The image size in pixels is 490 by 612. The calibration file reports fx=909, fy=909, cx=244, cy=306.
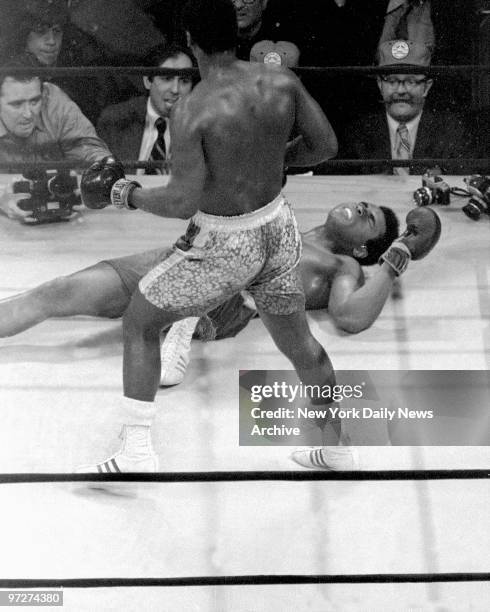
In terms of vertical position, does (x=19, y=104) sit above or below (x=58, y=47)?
below

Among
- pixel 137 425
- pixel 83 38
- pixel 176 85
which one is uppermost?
pixel 83 38

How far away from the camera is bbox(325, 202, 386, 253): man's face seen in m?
2.22

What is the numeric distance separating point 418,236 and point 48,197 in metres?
0.92

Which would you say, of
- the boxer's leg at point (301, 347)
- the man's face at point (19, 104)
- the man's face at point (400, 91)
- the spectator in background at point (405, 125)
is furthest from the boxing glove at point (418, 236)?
the man's face at point (19, 104)

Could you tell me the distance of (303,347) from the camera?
195cm

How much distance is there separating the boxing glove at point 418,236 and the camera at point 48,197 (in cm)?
78

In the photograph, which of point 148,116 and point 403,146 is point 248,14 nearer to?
point 148,116

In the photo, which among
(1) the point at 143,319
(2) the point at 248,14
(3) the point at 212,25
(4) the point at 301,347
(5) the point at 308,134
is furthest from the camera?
(2) the point at 248,14

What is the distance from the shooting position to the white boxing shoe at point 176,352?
81.1 inches

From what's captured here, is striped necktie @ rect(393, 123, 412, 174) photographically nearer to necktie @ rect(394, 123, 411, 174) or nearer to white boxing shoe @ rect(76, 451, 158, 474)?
necktie @ rect(394, 123, 411, 174)

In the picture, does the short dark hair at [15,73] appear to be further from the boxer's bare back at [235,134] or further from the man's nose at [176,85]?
the boxer's bare back at [235,134]

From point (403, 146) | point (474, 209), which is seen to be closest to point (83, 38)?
point (403, 146)

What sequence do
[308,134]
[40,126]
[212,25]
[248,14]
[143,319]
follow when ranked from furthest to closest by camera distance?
[40,126] < [248,14] < [143,319] < [308,134] < [212,25]

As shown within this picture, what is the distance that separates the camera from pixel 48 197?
7.37ft
